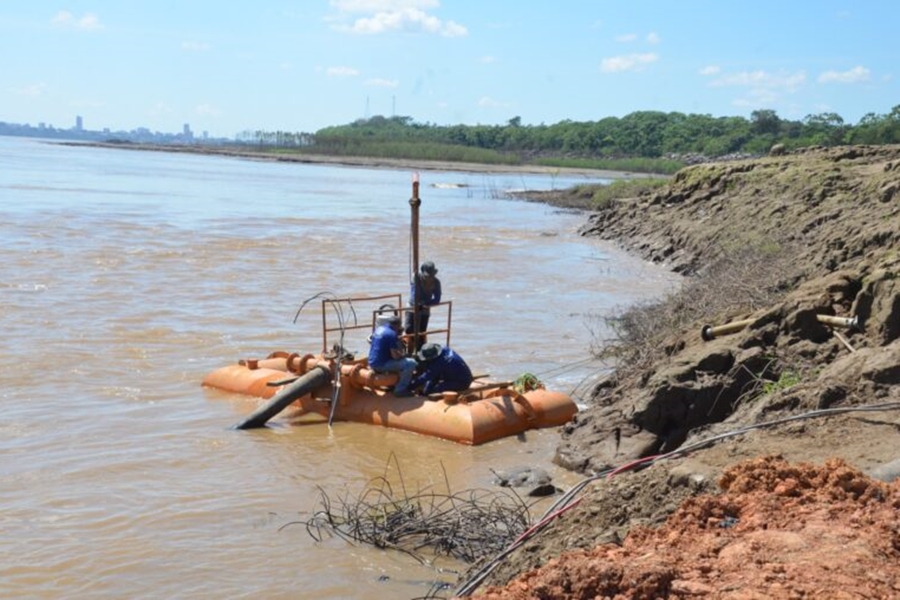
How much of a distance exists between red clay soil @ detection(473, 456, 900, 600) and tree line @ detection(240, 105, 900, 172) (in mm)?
78467

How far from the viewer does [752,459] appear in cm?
589

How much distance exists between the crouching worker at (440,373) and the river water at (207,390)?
0.84m

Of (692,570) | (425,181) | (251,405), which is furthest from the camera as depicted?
(425,181)

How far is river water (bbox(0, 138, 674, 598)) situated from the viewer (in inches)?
307

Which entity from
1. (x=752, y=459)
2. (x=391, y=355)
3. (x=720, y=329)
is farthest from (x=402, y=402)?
(x=752, y=459)

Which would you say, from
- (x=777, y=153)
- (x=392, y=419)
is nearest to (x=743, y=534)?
(x=392, y=419)

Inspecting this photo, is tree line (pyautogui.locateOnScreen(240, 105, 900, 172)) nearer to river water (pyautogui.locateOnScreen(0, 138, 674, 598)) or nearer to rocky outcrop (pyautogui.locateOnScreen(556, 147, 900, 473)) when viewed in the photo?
river water (pyautogui.locateOnScreen(0, 138, 674, 598))

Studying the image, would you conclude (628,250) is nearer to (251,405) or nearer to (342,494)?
(251,405)

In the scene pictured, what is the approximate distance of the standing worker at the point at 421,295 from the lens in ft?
39.9

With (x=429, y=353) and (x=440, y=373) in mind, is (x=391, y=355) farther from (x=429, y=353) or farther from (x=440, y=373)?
(x=440, y=373)

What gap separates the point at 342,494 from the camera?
928 cm

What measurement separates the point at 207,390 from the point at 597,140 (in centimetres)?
10516

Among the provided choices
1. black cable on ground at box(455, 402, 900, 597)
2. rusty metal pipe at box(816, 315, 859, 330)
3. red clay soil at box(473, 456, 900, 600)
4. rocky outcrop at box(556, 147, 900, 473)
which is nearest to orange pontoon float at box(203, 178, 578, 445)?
rocky outcrop at box(556, 147, 900, 473)

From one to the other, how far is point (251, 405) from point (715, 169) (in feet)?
79.4
